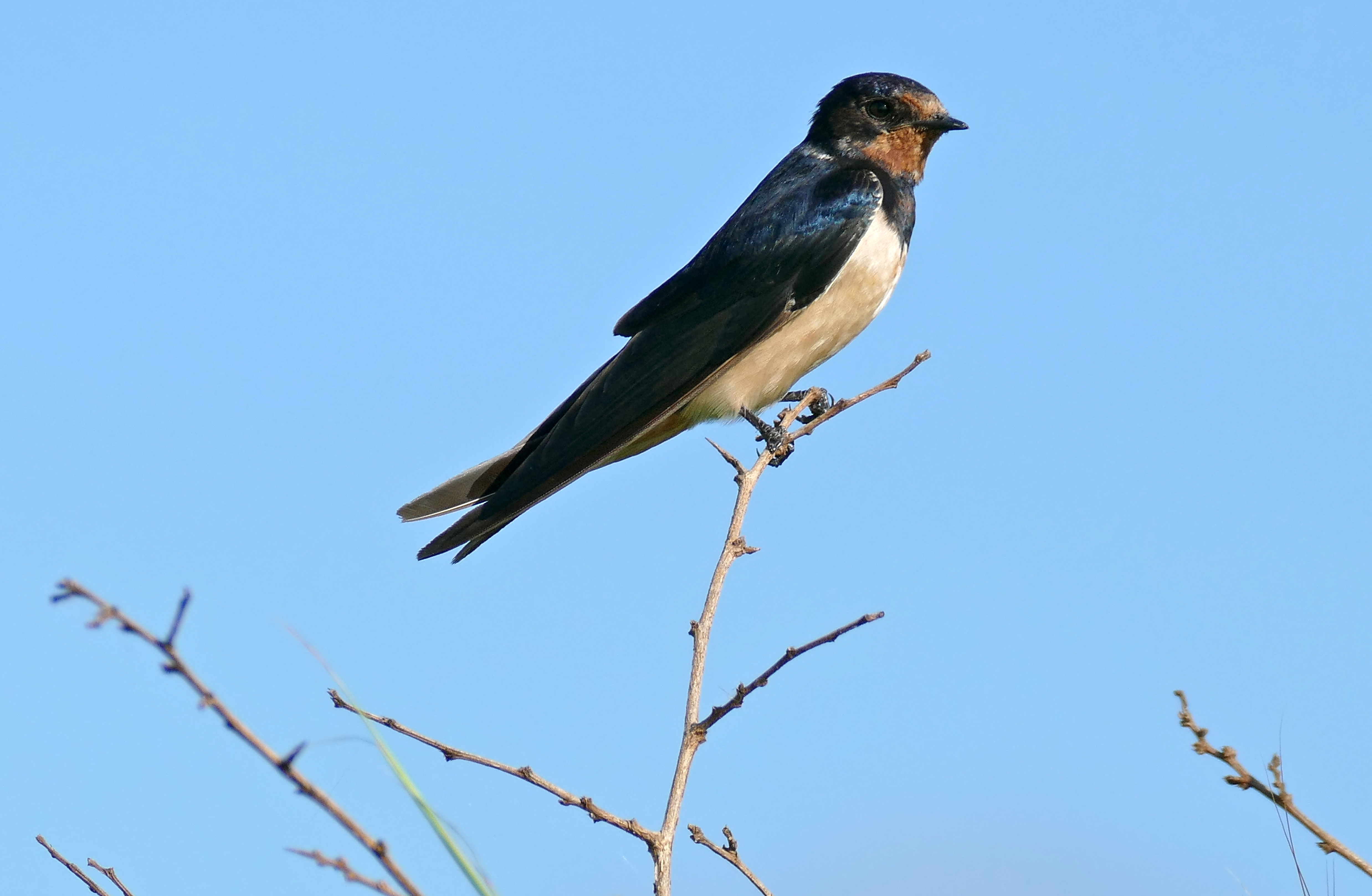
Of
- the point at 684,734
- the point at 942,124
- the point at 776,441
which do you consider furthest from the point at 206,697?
the point at 942,124

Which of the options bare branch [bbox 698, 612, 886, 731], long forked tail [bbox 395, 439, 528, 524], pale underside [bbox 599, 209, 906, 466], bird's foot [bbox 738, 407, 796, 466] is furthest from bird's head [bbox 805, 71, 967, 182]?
bare branch [bbox 698, 612, 886, 731]

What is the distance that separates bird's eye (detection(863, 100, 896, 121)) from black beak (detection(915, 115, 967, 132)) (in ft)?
0.47

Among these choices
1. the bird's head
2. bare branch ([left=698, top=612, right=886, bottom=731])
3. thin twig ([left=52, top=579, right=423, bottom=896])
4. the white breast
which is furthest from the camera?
the bird's head

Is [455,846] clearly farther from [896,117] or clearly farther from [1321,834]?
[896,117]

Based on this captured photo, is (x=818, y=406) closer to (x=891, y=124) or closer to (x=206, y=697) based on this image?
(x=891, y=124)

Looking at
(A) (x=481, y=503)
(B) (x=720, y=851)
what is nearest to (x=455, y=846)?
(B) (x=720, y=851)

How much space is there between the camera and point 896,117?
5.88 meters

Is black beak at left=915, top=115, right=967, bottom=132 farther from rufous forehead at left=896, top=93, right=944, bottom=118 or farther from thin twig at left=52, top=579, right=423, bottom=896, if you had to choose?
thin twig at left=52, top=579, right=423, bottom=896

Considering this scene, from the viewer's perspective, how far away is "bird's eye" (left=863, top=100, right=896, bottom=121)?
232 inches

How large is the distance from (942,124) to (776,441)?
1.80m

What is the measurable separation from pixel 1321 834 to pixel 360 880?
149cm

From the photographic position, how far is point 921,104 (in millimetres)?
5840

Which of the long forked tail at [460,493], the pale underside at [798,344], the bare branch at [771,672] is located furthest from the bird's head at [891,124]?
the bare branch at [771,672]

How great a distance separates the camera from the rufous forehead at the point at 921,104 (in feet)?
19.2
